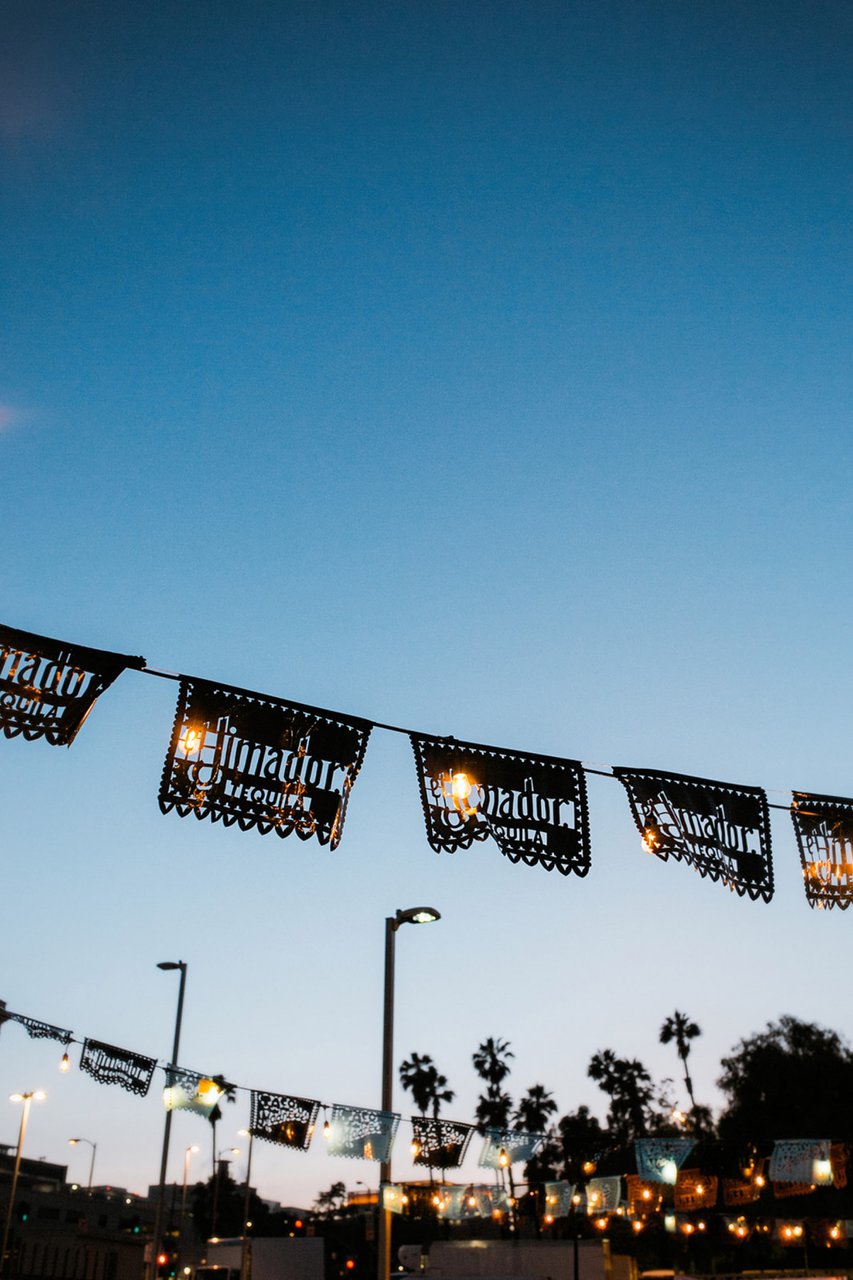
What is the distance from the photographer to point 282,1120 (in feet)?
59.7

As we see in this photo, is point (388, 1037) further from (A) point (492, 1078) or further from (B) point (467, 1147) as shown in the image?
(A) point (492, 1078)

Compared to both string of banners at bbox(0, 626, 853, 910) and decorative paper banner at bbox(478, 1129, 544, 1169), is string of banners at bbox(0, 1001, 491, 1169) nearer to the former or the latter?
decorative paper banner at bbox(478, 1129, 544, 1169)

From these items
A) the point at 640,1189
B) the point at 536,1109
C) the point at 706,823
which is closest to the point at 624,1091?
the point at 536,1109

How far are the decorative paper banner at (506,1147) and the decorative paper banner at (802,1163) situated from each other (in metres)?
7.69

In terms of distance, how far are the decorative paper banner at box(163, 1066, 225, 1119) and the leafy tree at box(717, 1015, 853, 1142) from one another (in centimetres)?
4053

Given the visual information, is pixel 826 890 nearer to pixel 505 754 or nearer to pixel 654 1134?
pixel 505 754

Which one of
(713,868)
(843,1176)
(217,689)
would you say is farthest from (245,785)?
(843,1176)

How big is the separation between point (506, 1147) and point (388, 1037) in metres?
11.7

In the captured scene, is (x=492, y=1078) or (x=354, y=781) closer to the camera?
(x=354, y=781)

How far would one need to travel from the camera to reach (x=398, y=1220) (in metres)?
73.0

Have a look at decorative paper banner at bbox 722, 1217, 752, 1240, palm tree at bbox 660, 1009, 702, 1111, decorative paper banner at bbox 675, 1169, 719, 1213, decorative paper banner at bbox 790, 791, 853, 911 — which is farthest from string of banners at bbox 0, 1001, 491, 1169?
palm tree at bbox 660, 1009, 702, 1111

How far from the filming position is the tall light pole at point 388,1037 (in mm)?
13680

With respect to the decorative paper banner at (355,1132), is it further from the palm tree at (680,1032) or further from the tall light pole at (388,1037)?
the palm tree at (680,1032)

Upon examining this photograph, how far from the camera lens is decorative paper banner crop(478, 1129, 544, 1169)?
75.4 feet
